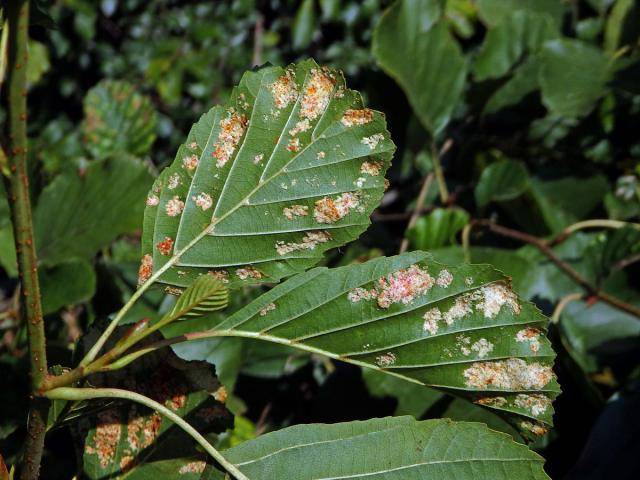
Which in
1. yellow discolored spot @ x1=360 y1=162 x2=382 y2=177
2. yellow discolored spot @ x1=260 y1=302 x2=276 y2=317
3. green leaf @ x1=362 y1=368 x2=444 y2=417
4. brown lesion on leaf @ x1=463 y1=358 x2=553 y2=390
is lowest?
green leaf @ x1=362 y1=368 x2=444 y2=417

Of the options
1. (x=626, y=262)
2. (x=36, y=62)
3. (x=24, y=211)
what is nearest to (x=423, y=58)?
(x=626, y=262)

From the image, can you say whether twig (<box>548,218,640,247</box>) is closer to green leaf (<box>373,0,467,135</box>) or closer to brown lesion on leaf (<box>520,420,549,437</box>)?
green leaf (<box>373,0,467,135</box>)

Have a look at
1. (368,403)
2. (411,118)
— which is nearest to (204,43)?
(411,118)

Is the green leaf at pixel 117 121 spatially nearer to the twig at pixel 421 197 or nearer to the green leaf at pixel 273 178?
the twig at pixel 421 197

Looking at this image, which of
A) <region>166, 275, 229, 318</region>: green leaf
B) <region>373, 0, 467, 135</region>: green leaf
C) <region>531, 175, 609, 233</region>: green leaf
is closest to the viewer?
<region>166, 275, 229, 318</region>: green leaf

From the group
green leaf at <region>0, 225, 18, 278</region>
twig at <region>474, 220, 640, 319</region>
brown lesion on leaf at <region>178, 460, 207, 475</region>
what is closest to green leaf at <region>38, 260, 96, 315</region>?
green leaf at <region>0, 225, 18, 278</region>

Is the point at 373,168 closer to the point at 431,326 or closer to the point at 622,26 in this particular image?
the point at 431,326
